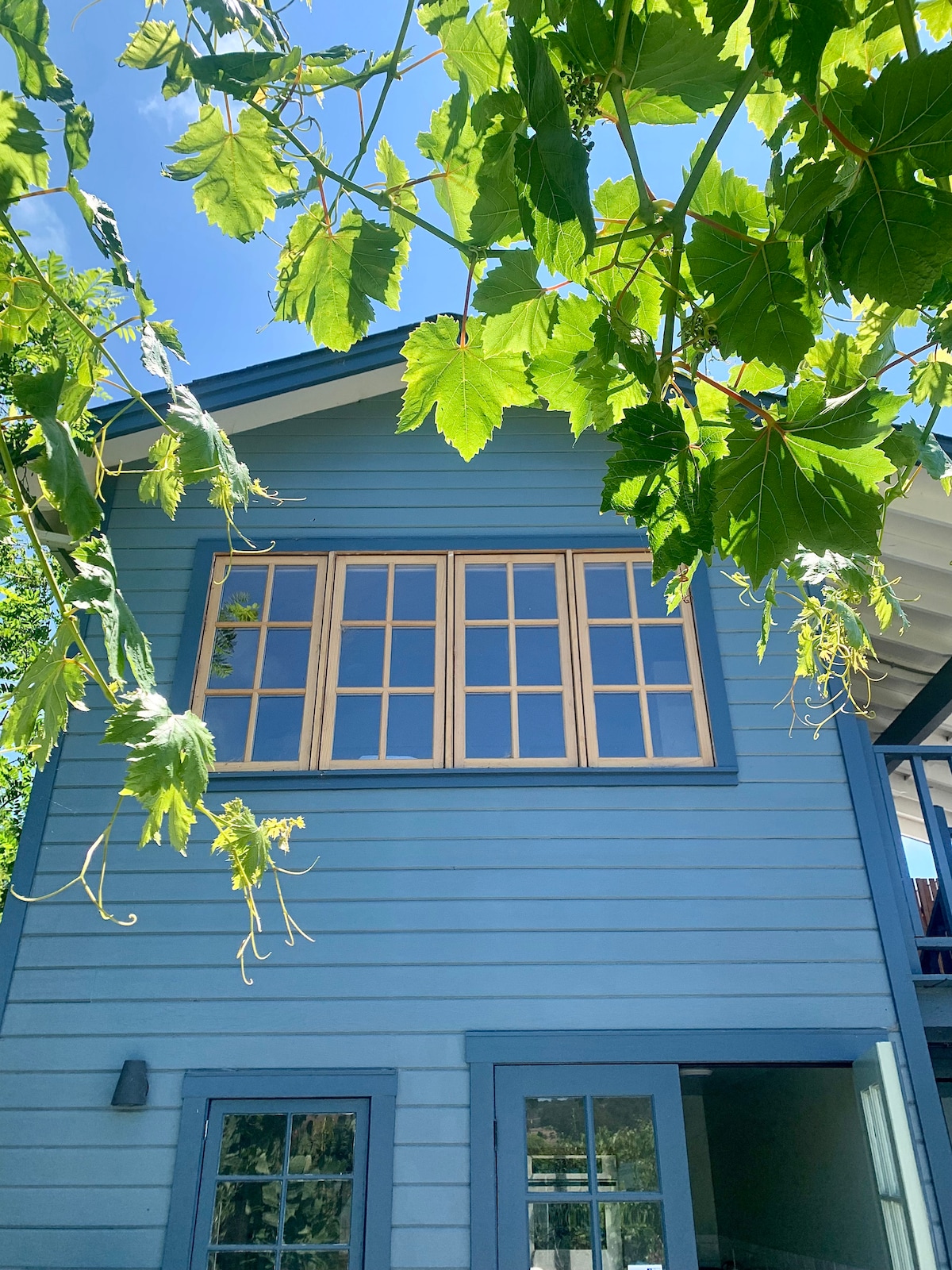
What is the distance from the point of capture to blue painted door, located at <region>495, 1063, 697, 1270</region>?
3.30 metres

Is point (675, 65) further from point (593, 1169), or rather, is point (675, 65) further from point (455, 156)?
point (593, 1169)

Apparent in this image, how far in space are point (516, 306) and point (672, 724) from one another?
3383mm

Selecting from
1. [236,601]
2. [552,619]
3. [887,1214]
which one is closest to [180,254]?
[236,601]

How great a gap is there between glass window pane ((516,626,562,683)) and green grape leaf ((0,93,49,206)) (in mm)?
3408

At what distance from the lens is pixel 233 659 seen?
14.3ft

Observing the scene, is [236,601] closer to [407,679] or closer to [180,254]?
[407,679]

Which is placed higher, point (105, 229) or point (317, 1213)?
point (105, 229)

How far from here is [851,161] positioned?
29.9 inches

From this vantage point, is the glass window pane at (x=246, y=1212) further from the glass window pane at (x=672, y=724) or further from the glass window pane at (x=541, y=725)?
the glass window pane at (x=672, y=724)

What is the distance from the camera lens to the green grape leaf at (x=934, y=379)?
1101 millimetres

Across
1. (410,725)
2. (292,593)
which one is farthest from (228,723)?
(410,725)

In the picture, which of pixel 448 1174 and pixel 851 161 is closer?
pixel 851 161

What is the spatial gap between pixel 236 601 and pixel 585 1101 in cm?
256

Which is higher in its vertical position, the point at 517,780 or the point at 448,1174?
the point at 517,780
